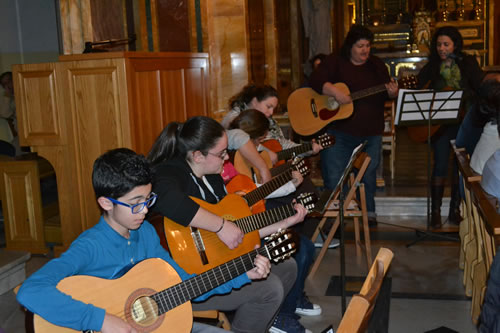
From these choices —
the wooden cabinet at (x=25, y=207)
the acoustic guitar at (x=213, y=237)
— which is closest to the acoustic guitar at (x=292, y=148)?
the acoustic guitar at (x=213, y=237)

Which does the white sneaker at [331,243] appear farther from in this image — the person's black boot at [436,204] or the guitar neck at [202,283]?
the guitar neck at [202,283]

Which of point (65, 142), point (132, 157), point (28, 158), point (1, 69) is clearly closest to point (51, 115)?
point (65, 142)

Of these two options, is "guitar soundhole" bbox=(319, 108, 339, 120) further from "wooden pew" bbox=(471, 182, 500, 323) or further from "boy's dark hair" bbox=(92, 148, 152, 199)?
"boy's dark hair" bbox=(92, 148, 152, 199)

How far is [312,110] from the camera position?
5418mm

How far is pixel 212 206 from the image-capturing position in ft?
9.78

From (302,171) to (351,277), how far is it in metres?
0.97

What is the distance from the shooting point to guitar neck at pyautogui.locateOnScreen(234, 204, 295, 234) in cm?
305

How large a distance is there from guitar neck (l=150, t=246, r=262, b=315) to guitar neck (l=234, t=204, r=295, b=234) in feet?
1.45

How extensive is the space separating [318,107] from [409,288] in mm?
1843

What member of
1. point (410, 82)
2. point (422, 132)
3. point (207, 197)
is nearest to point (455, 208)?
point (422, 132)

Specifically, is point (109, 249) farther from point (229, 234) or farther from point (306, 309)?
point (306, 309)

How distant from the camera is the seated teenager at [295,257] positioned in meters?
3.60

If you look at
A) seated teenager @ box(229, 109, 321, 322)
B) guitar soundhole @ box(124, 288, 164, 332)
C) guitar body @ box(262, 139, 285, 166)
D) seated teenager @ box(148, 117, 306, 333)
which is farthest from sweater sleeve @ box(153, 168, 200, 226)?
guitar body @ box(262, 139, 285, 166)

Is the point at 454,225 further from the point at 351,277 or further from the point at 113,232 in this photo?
the point at 113,232
